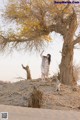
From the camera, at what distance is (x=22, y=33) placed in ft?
62.6

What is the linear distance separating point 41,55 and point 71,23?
2.09 meters

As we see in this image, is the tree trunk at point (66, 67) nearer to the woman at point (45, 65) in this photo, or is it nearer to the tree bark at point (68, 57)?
the tree bark at point (68, 57)

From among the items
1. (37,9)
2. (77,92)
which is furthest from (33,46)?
(77,92)

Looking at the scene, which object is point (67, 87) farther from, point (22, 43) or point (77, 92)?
→ point (22, 43)

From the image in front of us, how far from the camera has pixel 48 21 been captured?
18.3m

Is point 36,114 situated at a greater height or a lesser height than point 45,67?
lesser

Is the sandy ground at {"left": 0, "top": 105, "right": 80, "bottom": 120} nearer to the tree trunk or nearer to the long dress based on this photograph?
the long dress

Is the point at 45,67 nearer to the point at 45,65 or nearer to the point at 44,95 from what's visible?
the point at 45,65

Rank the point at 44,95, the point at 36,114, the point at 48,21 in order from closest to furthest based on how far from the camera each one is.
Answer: the point at 36,114, the point at 44,95, the point at 48,21

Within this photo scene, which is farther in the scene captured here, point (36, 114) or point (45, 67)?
point (45, 67)

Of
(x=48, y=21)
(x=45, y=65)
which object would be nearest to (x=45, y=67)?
(x=45, y=65)

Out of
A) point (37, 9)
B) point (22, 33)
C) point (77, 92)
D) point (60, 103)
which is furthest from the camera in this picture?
point (22, 33)

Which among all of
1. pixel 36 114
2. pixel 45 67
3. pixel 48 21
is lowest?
pixel 36 114

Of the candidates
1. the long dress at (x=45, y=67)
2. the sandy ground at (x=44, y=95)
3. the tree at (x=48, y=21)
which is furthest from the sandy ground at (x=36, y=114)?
the tree at (x=48, y=21)
